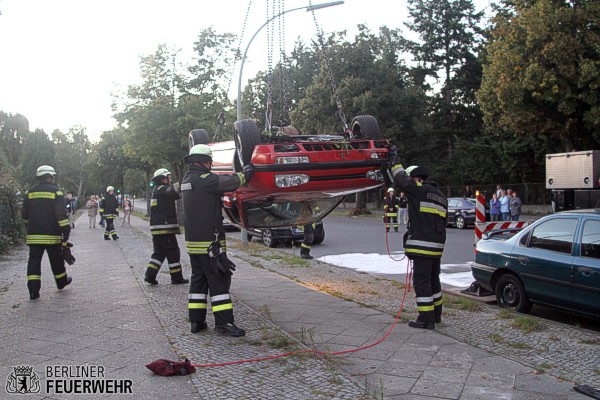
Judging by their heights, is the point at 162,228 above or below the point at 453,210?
above

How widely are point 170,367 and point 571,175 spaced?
17703mm

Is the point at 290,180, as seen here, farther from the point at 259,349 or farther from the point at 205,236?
the point at 259,349

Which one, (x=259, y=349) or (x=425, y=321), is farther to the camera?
(x=425, y=321)

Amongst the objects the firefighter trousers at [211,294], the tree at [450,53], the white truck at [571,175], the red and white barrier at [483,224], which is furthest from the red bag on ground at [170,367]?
the tree at [450,53]

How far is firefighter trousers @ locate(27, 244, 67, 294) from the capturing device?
25.6ft

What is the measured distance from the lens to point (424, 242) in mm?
6402

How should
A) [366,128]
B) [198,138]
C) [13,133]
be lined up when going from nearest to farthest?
[366,128], [198,138], [13,133]

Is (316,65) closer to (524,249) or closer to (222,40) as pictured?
(222,40)

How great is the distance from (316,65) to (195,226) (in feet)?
157

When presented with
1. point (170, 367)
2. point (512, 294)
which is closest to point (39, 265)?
point (170, 367)

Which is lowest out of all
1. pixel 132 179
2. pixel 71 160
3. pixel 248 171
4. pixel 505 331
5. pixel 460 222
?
pixel 460 222

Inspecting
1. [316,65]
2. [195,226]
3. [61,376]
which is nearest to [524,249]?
[195,226]

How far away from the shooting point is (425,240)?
641cm

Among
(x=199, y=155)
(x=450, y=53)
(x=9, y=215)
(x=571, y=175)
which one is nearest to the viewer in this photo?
(x=199, y=155)
